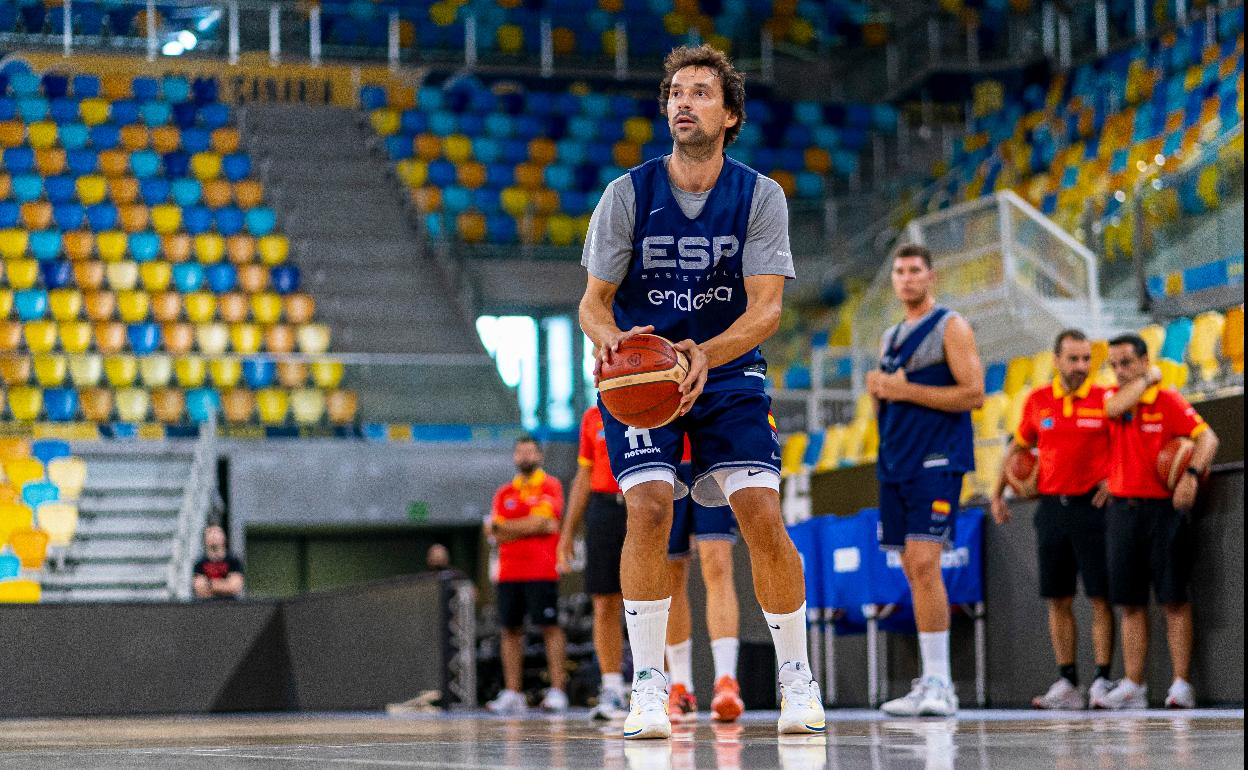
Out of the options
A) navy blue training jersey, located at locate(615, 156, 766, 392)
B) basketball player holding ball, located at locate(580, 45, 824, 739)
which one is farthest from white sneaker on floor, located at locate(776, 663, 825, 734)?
navy blue training jersey, located at locate(615, 156, 766, 392)

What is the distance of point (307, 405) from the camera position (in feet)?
53.1

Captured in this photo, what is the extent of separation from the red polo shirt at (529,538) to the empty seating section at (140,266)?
5.48 m

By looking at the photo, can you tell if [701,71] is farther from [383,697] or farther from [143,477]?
[143,477]

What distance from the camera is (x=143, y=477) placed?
645 inches

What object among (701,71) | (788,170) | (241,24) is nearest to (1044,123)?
(788,170)

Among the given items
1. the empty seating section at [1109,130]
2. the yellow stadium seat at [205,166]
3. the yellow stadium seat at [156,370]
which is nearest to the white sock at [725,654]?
the empty seating section at [1109,130]

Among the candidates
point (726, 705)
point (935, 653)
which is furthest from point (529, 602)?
point (726, 705)

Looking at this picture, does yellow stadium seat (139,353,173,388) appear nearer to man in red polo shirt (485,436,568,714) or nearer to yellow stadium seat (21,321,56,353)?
yellow stadium seat (21,321,56,353)

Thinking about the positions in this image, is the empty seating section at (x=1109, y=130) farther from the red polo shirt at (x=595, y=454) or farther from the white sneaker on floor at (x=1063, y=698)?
the red polo shirt at (x=595, y=454)

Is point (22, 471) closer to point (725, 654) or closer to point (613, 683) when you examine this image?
point (613, 683)

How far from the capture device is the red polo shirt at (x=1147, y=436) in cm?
759

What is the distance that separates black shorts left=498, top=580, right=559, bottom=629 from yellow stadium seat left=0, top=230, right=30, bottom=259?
403 inches

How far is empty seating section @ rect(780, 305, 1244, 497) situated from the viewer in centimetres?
1053

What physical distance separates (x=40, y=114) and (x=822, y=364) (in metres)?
10.9
